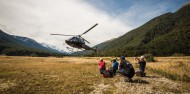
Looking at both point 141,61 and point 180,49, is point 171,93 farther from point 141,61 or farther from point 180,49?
point 180,49

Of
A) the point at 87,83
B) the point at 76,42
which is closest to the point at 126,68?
the point at 87,83

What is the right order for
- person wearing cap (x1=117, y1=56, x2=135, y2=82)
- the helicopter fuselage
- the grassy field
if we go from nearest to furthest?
the grassy field < person wearing cap (x1=117, y1=56, x2=135, y2=82) < the helicopter fuselage

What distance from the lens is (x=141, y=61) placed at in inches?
760

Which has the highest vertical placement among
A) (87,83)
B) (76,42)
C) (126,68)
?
(76,42)

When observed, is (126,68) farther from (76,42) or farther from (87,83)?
(76,42)

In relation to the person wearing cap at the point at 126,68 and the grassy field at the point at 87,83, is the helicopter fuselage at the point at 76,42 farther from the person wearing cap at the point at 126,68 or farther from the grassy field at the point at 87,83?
the person wearing cap at the point at 126,68

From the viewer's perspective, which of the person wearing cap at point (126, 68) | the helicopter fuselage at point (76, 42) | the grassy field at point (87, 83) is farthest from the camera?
the helicopter fuselage at point (76, 42)

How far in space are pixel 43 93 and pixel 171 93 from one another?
356 inches

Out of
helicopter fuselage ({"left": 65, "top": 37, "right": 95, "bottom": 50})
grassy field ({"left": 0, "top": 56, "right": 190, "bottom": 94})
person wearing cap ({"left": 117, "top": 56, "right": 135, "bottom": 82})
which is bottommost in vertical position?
grassy field ({"left": 0, "top": 56, "right": 190, "bottom": 94})

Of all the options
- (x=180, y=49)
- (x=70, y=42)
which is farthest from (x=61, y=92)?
(x=180, y=49)

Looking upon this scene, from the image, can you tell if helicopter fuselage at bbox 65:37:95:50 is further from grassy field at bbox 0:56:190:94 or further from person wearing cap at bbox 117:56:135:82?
person wearing cap at bbox 117:56:135:82

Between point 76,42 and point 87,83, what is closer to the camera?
point 87,83

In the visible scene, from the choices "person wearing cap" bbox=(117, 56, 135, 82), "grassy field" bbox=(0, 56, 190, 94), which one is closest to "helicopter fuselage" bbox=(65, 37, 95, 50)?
"grassy field" bbox=(0, 56, 190, 94)

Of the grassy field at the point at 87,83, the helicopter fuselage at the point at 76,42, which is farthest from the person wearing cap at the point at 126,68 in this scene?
the helicopter fuselage at the point at 76,42
